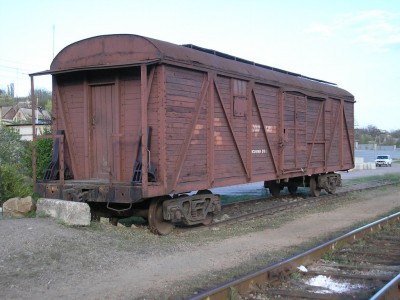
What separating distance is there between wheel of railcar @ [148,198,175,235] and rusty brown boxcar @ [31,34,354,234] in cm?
2

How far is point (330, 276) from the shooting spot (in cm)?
620

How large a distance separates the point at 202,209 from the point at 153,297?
189 inches

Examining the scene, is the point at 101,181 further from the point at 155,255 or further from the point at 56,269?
the point at 56,269

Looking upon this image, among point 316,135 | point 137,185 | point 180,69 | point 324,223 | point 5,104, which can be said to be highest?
point 5,104

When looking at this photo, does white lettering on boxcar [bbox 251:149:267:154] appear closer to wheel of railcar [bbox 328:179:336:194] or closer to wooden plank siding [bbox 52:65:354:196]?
wooden plank siding [bbox 52:65:354:196]

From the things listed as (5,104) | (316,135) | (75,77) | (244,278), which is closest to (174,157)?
(75,77)

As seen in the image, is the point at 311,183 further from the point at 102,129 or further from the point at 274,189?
the point at 102,129

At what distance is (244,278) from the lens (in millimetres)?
5559

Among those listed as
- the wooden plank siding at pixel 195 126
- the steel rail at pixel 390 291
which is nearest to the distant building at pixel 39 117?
the wooden plank siding at pixel 195 126

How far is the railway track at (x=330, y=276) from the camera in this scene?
5.37m

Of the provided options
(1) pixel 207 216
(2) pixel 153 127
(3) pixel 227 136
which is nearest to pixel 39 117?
(3) pixel 227 136

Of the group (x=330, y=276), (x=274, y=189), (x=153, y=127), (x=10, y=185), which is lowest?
(x=330, y=276)

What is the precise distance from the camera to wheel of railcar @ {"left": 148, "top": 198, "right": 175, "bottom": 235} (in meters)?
9.20

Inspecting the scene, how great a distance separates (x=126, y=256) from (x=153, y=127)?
8.73 feet
